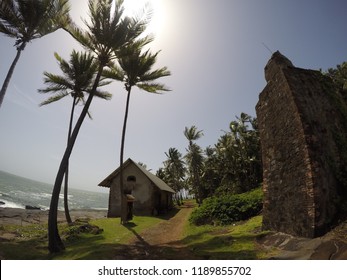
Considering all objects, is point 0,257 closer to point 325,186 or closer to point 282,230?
point 282,230

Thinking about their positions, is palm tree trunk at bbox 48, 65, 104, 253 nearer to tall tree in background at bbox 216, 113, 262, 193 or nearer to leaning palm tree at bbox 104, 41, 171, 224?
leaning palm tree at bbox 104, 41, 171, 224

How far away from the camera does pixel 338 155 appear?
873 cm

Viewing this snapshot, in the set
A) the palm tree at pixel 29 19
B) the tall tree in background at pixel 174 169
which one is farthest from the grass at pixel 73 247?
the tall tree in background at pixel 174 169

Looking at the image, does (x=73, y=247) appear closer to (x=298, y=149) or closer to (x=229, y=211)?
(x=229, y=211)

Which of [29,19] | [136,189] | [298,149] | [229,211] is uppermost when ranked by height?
[29,19]

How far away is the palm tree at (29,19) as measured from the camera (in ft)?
38.8

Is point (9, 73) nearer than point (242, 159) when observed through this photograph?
Yes

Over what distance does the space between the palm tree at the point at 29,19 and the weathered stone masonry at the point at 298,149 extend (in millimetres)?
10799

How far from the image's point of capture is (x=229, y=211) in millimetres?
15094

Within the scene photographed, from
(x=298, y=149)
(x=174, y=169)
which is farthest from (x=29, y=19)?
(x=174, y=169)

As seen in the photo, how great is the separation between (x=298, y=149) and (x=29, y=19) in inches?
546

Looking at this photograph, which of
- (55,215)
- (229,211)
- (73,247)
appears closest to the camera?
(55,215)

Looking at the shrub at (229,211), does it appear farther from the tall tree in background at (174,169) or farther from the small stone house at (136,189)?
the tall tree in background at (174,169)

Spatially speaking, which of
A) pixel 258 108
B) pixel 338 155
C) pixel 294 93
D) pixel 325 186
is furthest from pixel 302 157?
pixel 258 108
